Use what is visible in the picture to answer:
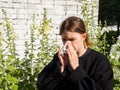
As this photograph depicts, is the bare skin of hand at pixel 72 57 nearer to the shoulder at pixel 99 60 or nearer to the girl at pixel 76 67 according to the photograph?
the girl at pixel 76 67

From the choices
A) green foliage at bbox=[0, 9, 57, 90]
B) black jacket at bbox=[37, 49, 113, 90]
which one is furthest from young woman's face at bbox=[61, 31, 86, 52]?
green foliage at bbox=[0, 9, 57, 90]

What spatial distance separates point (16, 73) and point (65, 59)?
3.98ft

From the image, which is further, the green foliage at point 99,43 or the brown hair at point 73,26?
the green foliage at point 99,43

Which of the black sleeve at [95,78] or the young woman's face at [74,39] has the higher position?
the young woman's face at [74,39]

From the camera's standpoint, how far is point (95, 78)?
9.01 feet

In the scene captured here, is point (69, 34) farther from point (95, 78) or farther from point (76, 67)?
point (95, 78)

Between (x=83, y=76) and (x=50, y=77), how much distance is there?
290 millimetres

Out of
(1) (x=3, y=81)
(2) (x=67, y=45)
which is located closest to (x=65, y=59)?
(2) (x=67, y=45)

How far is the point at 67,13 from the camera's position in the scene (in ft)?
24.1

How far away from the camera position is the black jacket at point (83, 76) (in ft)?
8.77

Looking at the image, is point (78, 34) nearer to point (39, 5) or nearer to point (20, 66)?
point (20, 66)

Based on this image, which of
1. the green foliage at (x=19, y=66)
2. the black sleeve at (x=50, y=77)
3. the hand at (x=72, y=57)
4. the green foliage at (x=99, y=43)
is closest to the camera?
the hand at (x=72, y=57)

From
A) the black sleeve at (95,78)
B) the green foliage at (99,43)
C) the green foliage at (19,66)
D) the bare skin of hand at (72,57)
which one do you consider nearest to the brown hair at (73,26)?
the bare skin of hand at (72,57)

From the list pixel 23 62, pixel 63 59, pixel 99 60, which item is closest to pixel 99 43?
pixel 23 62
